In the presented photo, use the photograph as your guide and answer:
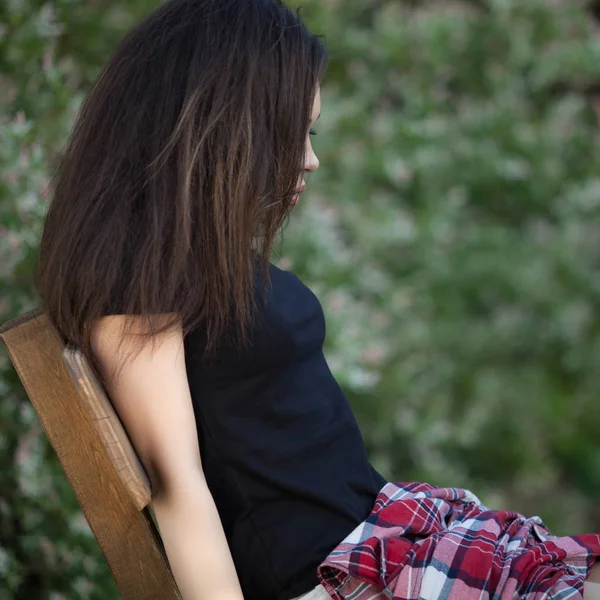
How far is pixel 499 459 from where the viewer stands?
3721 mm

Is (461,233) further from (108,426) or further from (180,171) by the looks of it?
(108,426)

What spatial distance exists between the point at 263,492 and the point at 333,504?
0.10m

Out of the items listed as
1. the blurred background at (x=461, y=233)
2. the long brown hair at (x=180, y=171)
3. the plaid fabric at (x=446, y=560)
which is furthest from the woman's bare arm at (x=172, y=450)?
the blurred background at (x=461, y=233)

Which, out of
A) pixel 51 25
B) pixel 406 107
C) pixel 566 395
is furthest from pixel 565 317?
pixel 51 25

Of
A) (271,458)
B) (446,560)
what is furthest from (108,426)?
(446,560)

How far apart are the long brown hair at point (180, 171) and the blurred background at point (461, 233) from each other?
1.15 meters

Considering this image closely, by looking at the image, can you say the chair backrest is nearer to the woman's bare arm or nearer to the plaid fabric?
the woman's bare arm

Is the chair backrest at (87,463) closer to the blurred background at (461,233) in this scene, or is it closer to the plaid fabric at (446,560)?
the plaid fabric at (446,560)

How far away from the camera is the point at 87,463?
121cm

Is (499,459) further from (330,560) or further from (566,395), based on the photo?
(330,560)

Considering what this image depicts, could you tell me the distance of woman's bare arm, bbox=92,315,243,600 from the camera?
118cm

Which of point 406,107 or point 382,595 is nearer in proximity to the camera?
point 382,595

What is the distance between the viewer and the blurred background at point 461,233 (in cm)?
288

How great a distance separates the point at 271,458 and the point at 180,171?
426 mm
